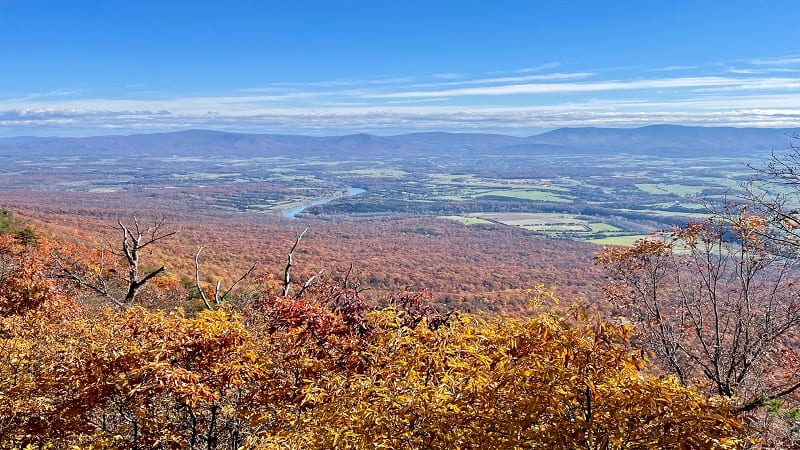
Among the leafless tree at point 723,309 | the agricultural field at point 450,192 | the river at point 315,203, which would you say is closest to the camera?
the leafless tree at point 723,309

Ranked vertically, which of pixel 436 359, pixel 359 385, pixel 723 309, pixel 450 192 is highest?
pixel 436 359

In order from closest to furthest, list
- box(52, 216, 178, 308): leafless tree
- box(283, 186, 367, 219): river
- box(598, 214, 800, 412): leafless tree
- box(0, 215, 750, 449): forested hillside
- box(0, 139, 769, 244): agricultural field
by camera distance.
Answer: box(0, 215, 750, 449): forested hillside
box(598, 214, 800, 412): leafless tree
box(52, 216, 178, 308): leafless tree
box(0, 139, 769, 244): agricultural field
box(283, 186, 367, 219): river

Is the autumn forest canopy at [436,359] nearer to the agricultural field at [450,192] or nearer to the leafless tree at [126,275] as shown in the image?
the leafless tree at [126,275]

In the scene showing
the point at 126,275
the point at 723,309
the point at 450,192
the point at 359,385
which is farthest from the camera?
the point at 450,192

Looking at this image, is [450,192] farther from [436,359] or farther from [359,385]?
[359,385]

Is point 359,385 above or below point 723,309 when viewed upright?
above

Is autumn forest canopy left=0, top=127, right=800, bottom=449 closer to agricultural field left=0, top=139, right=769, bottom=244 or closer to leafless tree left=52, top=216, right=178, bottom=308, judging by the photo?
leafless tree left=52, top=216, right=178, bottom=308

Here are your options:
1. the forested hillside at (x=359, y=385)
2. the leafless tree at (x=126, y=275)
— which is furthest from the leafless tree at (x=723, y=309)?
the leafless tree at (x=126, y=275)

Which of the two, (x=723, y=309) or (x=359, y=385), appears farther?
(x=723, y=309)

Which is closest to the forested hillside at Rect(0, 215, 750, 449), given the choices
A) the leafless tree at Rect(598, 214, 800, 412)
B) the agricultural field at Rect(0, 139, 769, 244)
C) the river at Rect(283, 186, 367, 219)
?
the leafless tree at Rect(598, 214, 800, 412)

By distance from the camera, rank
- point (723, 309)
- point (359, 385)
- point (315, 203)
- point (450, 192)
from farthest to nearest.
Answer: point (450, 192)
point (315, 203)
point (723, 309)
point (359, 385)

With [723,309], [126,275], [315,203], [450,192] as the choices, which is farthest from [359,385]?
[450,192]

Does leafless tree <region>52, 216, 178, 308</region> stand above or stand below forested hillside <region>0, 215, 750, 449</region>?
below
